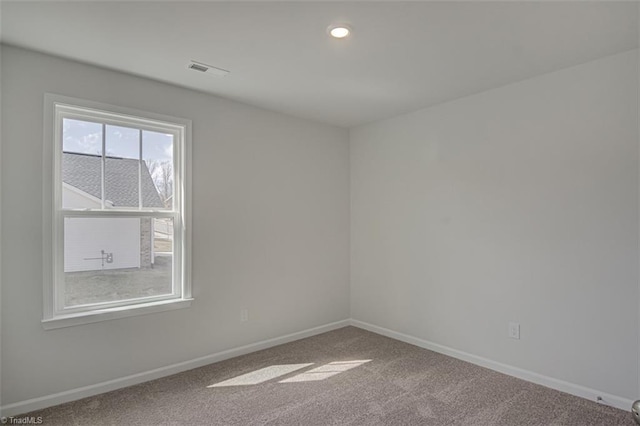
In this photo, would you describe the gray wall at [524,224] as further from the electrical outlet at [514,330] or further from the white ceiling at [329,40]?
the white ceiling at [329,40]

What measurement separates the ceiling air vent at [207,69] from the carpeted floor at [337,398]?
2.49 m

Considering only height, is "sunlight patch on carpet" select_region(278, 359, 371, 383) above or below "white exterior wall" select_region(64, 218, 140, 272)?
below

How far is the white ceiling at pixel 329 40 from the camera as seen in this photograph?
79.7 inches

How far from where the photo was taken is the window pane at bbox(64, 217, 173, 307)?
9.02ft

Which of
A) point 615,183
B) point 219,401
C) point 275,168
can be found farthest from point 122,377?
point 615,183

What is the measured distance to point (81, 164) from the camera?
280 cm

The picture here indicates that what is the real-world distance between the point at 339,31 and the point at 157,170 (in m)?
1.96

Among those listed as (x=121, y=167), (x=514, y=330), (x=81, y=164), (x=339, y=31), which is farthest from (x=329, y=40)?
(x=514, y=330)

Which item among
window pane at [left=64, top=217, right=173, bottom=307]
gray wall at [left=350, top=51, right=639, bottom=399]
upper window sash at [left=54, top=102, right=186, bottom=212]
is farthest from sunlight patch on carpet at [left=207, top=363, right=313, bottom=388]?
upper window sash at [left=54, top=102, right=186, bottom=212]

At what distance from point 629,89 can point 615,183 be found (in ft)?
2.14

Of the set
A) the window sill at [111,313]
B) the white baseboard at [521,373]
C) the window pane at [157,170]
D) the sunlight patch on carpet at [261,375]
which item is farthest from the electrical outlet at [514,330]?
the window pane at [157,170]

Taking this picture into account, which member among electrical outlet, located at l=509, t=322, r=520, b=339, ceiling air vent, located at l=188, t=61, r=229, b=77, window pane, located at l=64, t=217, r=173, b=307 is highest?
ceiling air vent, located at l=188, t=61, r=229, b=77

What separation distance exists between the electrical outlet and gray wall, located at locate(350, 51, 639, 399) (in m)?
0.04

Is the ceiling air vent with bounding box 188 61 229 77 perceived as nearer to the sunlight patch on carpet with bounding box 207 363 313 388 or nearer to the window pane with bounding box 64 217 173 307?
the window pane with bounding box 64 217 173 307
